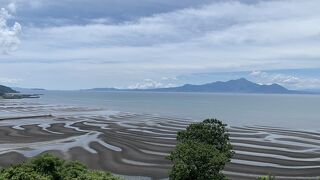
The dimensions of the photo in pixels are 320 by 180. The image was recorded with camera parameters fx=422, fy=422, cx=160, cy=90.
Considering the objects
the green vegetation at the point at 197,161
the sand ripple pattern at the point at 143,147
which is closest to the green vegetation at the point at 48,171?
the green vegetation at the point at 197,161

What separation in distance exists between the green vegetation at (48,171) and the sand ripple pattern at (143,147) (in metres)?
21.8

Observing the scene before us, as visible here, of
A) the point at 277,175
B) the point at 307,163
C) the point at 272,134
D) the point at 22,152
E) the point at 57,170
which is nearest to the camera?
the point at 57,170

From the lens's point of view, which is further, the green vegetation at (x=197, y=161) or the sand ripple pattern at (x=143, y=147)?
the sand ripple pattern at (x=143, y=147)

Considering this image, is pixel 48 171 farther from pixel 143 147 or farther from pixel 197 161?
pixel 143 147

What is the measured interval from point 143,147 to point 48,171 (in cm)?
4596

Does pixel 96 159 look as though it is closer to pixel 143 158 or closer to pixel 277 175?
pixel 143 158

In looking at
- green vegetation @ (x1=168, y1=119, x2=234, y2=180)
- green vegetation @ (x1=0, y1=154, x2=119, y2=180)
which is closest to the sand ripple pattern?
green vegetation @ (x1=168, y1=119, x2=234, y2=180)

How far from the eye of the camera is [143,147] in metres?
79.9

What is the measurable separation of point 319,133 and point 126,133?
49485mm

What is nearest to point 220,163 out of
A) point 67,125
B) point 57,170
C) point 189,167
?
point 189,167

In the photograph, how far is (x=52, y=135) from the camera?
315ft

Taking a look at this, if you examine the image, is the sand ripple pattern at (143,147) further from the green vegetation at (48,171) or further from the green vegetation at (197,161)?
the green vegetation at (48,171)

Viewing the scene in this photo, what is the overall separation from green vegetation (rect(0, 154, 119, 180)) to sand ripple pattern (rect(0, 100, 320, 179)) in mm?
21793

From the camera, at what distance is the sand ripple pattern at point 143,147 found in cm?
6175
